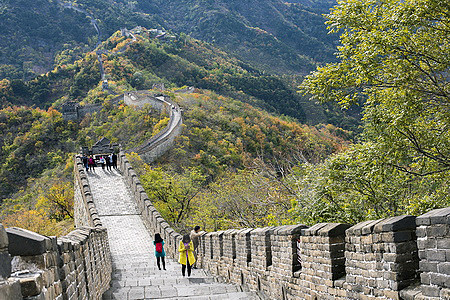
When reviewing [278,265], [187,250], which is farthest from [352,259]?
[187,250]

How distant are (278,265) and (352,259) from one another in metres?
2.48

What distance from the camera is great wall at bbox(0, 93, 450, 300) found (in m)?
3.39

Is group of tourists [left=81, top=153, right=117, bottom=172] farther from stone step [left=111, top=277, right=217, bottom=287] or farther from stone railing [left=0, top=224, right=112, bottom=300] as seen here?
stone railing [left=0, top=224, right=112, bottom=300]

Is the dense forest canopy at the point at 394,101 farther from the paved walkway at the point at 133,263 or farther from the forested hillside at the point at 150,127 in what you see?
the paved walkway at the point at 133,263

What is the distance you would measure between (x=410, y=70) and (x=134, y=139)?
138 feet

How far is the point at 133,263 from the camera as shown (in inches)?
610

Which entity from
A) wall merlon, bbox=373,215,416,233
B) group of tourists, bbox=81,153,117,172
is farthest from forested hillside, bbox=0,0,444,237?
wall merlon, bbox=373,215,416,233

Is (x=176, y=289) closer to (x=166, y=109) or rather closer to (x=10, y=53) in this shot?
(x=166, y=109)

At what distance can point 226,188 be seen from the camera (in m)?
26.5

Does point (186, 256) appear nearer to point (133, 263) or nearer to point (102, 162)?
point (133, 263)

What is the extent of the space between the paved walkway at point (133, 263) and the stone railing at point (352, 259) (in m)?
0.82

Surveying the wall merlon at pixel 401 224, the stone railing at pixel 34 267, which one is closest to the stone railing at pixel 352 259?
the wall merlon at pixel 401 224

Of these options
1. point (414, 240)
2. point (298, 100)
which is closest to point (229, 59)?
point (298, 100)

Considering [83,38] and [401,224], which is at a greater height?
[83,38]
